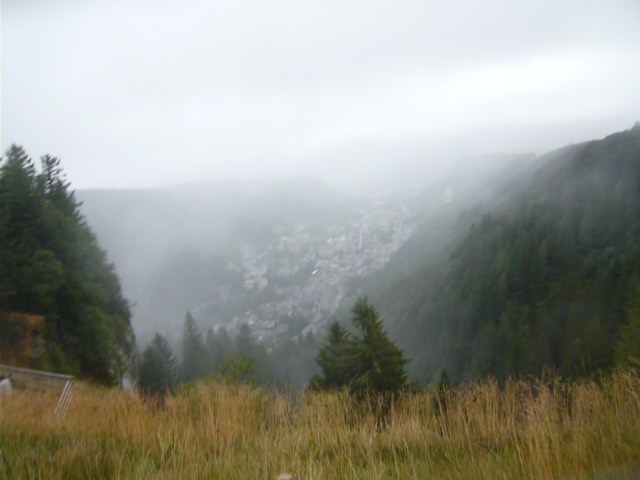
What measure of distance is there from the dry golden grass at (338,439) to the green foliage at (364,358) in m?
8.73

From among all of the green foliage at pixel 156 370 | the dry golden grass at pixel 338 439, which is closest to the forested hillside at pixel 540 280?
the green foliage at pixel 156 370

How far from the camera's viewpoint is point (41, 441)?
193 inches

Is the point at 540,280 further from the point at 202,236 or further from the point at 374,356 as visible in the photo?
the point at 202,236

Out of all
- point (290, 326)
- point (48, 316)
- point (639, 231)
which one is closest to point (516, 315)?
point (639, 231)

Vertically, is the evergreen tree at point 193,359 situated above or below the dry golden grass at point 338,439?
below

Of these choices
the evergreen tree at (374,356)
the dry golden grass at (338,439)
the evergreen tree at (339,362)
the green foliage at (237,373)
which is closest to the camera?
the dry golden grass at (338,439)

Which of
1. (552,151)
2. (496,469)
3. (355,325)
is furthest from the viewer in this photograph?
(552,151)

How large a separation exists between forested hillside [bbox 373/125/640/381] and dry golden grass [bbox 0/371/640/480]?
5270 cm

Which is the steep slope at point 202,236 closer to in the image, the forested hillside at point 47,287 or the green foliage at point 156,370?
the forested hillside at point 47,287

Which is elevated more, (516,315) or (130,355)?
(130,355)

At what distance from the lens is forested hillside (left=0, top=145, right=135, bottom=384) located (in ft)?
55.1

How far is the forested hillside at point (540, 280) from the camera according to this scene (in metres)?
64.5

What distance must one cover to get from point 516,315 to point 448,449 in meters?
76.3

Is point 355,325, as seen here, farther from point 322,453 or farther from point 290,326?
point 290,326
